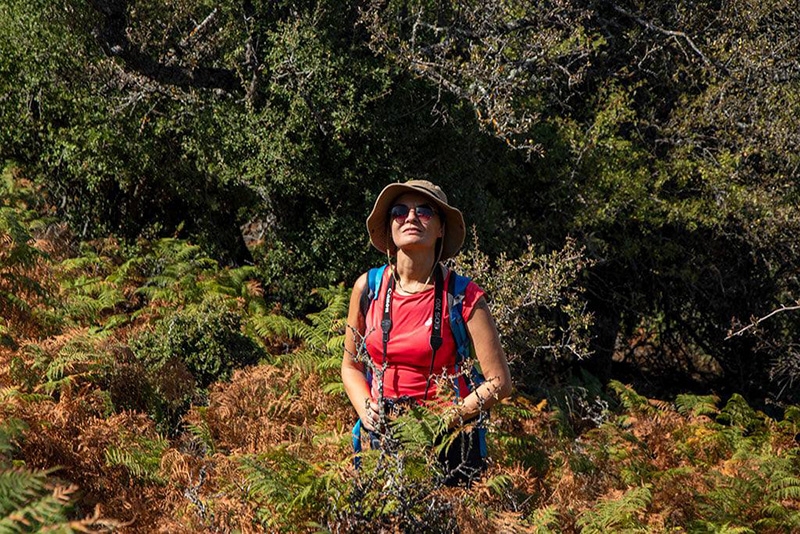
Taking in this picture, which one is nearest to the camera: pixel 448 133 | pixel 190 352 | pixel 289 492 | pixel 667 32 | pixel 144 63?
pixel 289 492

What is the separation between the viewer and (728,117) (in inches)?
492

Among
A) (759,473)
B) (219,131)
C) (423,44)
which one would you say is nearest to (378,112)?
(423,44)

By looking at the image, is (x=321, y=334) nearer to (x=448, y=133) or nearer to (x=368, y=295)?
(x=448, y=133)

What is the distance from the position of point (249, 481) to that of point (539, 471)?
299 cm

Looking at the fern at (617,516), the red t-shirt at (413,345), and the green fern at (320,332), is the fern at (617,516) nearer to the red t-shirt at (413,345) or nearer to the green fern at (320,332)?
the red t-shirt at (413,345)

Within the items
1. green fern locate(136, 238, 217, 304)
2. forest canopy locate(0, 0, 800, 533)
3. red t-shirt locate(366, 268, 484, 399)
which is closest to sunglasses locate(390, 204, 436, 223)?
red t-shirt locate(366, 268, 484, 399)

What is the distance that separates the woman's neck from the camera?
4.78 meters

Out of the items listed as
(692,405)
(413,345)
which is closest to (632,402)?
(692,405)

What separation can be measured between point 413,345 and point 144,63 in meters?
7.64

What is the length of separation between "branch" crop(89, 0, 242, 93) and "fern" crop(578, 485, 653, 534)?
7.47m

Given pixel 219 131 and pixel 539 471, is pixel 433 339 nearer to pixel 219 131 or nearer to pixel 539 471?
pixel 539 471

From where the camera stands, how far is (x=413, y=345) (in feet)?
15.0

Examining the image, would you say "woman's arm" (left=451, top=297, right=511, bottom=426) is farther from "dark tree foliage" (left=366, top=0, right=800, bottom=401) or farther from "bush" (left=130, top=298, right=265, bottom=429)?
"dark tree foliage" (left=366, top=0, right=800, bottom=401)

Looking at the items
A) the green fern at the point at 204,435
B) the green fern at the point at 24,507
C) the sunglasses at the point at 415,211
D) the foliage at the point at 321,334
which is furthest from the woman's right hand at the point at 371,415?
the foliage at the point at 321,334
